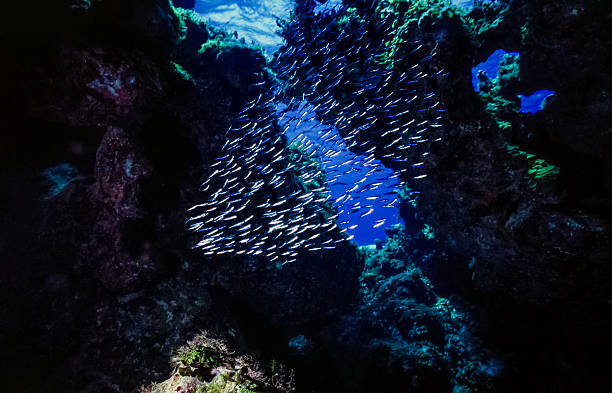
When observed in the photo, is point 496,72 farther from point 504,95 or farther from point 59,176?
point 59,176

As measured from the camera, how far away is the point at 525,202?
600cm

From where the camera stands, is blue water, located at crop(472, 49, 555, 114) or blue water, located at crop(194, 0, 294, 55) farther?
blue water, located at crop(472, 49, 555, 114)

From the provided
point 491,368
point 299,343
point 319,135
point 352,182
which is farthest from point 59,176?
point 491,368

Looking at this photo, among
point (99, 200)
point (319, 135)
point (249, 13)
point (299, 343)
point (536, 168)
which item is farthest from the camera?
point (249, 13)

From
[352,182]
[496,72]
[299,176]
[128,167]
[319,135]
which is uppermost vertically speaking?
[496,72]

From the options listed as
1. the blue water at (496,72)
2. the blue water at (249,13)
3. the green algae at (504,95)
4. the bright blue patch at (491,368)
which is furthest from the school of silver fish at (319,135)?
the blue water at (496,72)

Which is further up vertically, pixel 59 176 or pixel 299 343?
pixel 59 176

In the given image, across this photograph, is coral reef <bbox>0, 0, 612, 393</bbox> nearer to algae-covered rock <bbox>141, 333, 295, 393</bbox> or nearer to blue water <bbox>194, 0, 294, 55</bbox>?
algae-covered rock <bbox>141, 333, 295, 393</bbox>

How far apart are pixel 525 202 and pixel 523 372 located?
4963mm

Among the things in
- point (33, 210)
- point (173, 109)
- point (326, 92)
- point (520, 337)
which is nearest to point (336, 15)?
point (326, 92)

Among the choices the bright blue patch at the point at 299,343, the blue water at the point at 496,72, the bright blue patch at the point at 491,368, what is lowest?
the bright blue patch at the point at 491,368

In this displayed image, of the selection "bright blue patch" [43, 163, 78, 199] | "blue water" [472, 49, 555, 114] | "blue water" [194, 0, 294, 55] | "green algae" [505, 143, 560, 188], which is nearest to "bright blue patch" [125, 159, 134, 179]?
"bright blue patch" [43, 163, 78, 199]

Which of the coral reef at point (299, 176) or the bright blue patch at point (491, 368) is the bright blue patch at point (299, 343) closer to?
the coral reef at point (299, 176)

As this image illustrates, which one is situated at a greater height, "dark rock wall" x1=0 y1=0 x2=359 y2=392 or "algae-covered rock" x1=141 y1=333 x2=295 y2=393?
"dark rock wall" x1=0 y1=0 x2=359 y2=392
